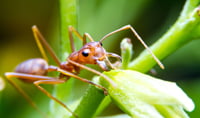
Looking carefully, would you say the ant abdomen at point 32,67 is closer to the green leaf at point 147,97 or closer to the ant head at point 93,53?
the ant head at point 93,53

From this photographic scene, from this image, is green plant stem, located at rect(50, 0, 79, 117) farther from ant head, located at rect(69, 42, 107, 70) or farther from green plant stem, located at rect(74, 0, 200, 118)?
green plant stem, located at rect(74, 0, 200, 118)

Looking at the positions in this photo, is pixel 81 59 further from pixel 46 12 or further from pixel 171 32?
pixel 46 12

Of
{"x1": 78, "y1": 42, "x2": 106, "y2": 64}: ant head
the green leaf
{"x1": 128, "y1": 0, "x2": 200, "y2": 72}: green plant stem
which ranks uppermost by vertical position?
{"x1": 78, "y1": 42, "x2": 106, "y2": 64}: ant head

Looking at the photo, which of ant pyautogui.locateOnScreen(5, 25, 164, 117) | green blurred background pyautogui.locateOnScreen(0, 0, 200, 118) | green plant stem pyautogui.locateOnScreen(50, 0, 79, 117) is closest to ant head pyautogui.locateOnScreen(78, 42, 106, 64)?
ant pyautogui.locateOnScreen(5, 25, 164, 117)

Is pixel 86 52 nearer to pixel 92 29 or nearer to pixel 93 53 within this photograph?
pixel 93 53

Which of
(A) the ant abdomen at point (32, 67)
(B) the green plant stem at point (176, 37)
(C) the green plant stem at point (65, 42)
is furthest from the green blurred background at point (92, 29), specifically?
(B) the green plant stem at point (176, 37)

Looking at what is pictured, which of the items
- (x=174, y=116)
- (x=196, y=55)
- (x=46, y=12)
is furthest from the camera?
(x=46, y=12)

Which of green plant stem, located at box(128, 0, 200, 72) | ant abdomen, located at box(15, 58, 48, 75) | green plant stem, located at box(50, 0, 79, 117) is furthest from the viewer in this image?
ant abdomen, located at box(15, 58, 48, 75)

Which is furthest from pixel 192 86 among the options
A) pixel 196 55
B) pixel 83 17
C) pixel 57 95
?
pixel 57 95
